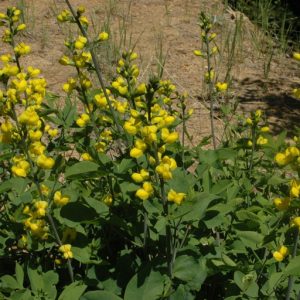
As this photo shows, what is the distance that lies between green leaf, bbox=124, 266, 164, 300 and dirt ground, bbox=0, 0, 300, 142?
2.61 metres

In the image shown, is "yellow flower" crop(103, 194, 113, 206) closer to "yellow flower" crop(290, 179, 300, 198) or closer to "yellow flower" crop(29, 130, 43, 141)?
"yellow flower" crop(29, 130, 43, 141)

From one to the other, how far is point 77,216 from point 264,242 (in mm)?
653

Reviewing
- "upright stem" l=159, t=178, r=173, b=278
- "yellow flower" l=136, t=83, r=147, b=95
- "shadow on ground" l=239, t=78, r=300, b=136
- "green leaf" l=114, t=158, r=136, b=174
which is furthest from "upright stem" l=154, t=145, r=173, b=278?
"shadow on ground" l=239, t=78, r=300, b=136

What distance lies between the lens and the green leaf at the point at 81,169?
1793 mm

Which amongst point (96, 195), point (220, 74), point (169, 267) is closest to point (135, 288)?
point (169, 267)

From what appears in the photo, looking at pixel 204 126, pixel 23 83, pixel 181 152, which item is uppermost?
pixel 23 83

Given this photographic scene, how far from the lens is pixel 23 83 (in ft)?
6.45

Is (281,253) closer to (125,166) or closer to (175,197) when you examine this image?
(175,197)

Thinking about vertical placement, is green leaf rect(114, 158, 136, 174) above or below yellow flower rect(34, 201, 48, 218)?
above

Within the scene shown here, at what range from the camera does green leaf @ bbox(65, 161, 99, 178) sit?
179 cm

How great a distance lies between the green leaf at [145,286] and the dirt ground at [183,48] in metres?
2.61

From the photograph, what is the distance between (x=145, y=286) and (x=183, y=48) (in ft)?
14.2

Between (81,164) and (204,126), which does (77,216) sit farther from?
(204,126)

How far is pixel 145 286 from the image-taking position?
1781 mm
